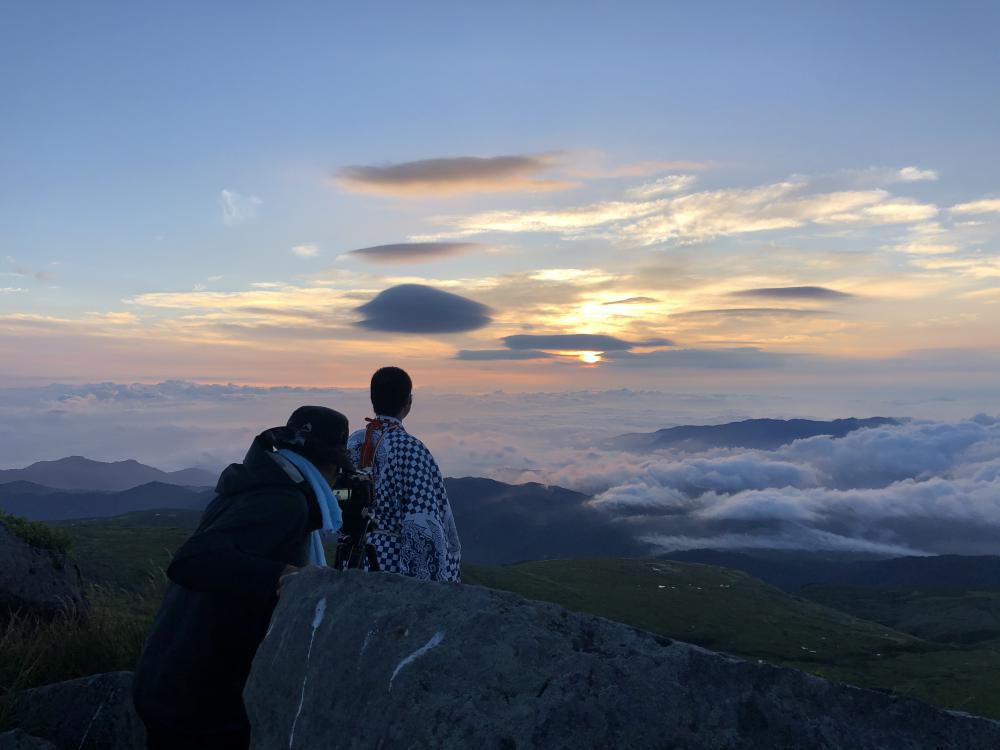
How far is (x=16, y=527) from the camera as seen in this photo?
11.9m

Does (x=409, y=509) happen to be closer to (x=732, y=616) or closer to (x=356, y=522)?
(x=356, y=522)

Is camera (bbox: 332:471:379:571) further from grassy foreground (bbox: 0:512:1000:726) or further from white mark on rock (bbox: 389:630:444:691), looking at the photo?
grassy foreground (bbox: 0:512:1000:726)

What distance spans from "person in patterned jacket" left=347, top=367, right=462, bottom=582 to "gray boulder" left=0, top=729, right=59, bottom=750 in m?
2.96

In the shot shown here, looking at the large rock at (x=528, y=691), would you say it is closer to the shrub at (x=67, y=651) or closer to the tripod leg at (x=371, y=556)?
the tripod leg at (x=371, y=556)

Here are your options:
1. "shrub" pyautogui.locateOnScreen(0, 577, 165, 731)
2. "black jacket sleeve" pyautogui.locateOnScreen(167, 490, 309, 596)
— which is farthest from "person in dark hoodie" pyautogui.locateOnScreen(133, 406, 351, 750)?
"shrub" pyautogui.locateOnScreen(0, 577, 165, 731)

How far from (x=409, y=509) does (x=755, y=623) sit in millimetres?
158414

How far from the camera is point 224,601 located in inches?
189

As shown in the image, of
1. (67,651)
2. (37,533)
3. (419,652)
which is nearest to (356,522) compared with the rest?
(419,652)

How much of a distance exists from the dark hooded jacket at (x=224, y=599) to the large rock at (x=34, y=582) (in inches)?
265

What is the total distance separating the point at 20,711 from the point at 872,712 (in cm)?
695

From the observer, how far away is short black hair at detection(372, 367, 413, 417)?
7809 mm

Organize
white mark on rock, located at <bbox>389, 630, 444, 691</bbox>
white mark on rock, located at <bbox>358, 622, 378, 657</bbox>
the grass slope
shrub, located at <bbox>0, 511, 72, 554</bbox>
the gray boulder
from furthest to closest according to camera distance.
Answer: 1. the grass slope
2. shrub, located at <bbox>0, 511, 72, 554</bbox>
3. the gray boulder
4. white mark on rock, located at <bbox>358, 622, 378, 657</bbox>
5. white mark on rock, located at <bbox>389, 630, 444, 691</bbox>

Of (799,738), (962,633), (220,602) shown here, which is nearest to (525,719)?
(799,738)

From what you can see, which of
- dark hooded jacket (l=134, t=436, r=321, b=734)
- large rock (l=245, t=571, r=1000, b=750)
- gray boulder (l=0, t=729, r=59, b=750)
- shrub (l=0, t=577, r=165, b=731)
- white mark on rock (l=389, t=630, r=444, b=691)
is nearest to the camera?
large rock (l=245, t=571, r=1000, b=750)
